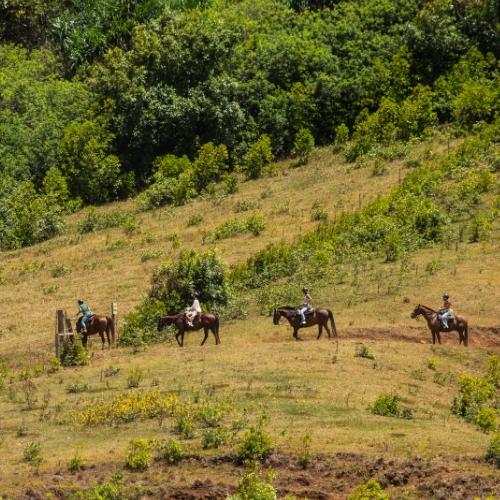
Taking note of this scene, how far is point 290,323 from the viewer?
35.6m

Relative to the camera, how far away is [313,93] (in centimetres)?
6444

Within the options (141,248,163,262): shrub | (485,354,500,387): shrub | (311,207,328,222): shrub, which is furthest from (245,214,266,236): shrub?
(485,354,500,387): shrub

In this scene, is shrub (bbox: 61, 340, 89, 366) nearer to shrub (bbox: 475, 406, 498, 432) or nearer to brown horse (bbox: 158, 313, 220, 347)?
brown horse (bbox: 158, 313, 220, 347)

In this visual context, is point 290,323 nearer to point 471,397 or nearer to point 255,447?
point 471,397

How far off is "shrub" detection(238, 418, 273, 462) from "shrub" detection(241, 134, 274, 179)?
37.2 metres

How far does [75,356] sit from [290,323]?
20.6 feet

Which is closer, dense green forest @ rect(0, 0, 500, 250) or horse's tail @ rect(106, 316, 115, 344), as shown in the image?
horse's tail @ rect(106, 316, 115, 344)

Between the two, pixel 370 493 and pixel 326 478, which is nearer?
pixel 370 493

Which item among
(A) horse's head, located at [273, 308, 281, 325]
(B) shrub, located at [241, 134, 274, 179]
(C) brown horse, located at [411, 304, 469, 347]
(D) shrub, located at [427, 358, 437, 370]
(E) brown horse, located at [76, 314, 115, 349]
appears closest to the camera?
(D) shrub, located at [427, 358, 437, 370]

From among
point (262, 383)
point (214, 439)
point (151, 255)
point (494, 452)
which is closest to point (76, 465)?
point (214, 439)

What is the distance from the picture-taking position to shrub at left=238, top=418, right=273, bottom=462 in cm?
2266

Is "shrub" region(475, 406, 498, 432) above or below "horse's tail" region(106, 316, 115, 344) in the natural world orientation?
below

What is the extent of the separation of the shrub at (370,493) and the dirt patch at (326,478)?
86cm

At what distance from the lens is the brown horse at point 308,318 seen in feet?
114
